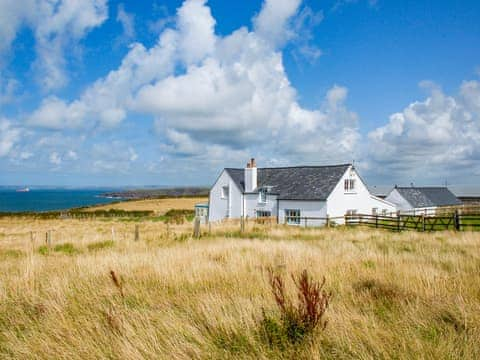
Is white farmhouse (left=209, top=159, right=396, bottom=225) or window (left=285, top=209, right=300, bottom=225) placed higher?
white farmhouse (left=209, top=159, right=396, bottom=225)

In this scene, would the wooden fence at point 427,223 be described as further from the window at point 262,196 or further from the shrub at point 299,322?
the shrub at point 299,322

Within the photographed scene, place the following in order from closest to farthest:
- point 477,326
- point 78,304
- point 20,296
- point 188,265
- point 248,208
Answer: point 477,326
point 78,304
point 20,296
point 188,265
point 248,208

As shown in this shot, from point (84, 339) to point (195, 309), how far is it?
151 centimetres

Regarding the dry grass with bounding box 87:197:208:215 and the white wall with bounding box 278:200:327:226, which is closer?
the white wall with bounding box 278:200:327:226

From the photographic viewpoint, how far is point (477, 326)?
4.11 m

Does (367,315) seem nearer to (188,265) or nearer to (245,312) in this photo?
(245,312)

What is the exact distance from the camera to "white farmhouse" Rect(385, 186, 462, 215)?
Answer: 1949 inches

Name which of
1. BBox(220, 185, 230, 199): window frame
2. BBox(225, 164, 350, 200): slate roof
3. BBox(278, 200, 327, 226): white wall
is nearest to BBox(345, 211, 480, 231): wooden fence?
BBox(278, 200, 327, 226): white wall

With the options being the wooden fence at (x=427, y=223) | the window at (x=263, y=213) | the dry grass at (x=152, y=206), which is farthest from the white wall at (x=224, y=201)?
the dry grass at (x=152, y=206)

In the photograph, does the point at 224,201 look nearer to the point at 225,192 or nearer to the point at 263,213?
the point at 225,192

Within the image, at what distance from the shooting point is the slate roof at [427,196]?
5078 cm

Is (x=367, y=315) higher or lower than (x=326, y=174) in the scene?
lower

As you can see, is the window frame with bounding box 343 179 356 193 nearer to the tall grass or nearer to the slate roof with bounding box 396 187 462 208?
the slate roof with bounding box 396 187 462 208

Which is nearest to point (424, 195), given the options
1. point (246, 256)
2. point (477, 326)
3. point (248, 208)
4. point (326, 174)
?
point (326, 174)
